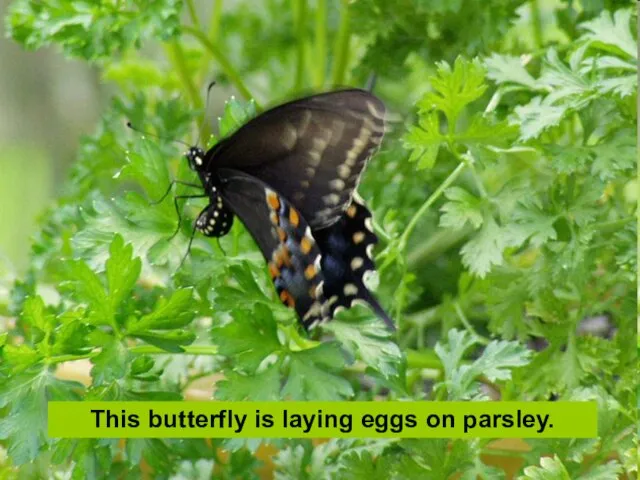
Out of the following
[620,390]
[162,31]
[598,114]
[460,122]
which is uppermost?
[162,31]

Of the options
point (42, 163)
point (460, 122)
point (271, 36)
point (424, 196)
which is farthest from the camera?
point (42, 163)

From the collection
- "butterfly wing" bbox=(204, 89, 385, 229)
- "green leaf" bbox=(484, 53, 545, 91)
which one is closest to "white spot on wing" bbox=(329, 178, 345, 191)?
"butterfly wing" bbox=(204, 89, 385, 229)

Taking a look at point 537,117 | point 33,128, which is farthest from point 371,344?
point 33,128

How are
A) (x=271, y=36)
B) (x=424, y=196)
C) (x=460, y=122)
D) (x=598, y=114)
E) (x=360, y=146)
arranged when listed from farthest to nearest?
1. (x=271, y=36)
2. (x=460, y=122)
3. (x=424, y=196)
4. (x=598, y=114)
5. (x=360, y=146)

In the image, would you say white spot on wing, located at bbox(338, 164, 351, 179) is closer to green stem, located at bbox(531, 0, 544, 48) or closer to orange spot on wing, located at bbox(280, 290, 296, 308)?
orange spot on wing, located at bbox(280, 290, 296, 308)

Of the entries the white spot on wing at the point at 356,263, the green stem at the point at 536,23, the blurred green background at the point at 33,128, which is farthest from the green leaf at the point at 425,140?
the blurred green background at the point at 33,128

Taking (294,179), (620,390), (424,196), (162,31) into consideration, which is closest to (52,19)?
(162,31)

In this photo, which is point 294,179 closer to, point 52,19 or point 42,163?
point 52,19

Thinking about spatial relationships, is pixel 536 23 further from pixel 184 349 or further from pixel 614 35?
pixel 184 349
